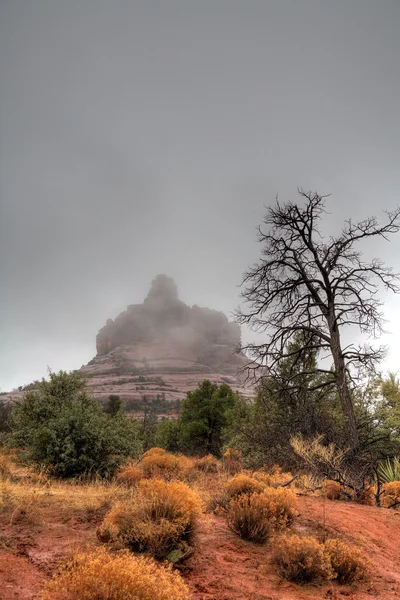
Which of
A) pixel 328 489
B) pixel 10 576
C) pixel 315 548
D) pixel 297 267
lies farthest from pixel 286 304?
pixel 10 576

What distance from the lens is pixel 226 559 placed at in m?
4.07

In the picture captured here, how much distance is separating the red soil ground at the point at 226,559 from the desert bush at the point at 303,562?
12cm

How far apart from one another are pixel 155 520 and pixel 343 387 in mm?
6248

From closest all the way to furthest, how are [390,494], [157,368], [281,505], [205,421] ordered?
[281,505]
[390,494]
[205,421]
[157,368]

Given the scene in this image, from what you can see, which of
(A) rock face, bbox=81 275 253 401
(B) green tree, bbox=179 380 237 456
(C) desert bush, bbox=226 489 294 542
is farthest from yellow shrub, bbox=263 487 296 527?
(A) rock face, bbox=81 275 253 401

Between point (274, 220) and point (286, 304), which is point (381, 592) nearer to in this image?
point (286, 304)

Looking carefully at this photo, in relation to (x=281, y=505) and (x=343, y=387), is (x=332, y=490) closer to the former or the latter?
(x=343, y=387)

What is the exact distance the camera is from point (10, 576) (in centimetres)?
323

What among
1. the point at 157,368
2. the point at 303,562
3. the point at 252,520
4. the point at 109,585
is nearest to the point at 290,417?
the point at 252,520

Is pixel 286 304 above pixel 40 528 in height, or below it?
above

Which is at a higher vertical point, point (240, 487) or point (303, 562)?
point (240, 487)

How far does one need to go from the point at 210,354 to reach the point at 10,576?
192856 mm

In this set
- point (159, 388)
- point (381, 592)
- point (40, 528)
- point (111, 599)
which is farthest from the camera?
point (159, 388)

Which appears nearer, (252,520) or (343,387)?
(252,520)
